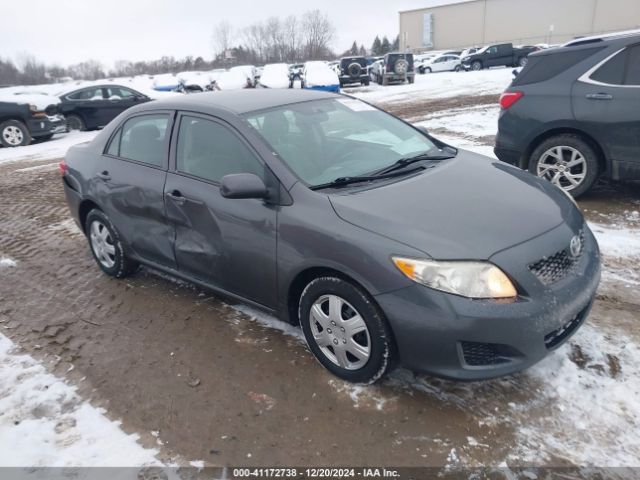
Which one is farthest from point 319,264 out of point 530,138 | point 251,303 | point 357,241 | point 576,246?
point 530,138

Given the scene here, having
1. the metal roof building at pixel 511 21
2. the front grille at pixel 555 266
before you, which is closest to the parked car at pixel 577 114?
the front grille at pixel 555 266

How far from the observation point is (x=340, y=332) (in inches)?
113

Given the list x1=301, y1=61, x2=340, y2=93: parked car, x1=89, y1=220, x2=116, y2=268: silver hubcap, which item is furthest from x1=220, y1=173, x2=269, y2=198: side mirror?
x1=301, y1=61, x2=340, y2=93: parked car

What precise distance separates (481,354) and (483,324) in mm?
193

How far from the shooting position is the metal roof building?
6412cm

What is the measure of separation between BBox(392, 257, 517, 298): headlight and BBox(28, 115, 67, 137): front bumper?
14134 mm

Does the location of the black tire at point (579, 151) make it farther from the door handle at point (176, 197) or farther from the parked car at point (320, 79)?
the parked car at point (320, 79)

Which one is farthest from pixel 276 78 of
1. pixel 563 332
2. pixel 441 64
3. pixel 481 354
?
pixel 481 354

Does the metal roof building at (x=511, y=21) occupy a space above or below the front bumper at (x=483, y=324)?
above

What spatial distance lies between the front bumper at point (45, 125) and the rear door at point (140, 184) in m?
11.0

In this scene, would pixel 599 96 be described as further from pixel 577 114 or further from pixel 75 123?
pixel 75 123

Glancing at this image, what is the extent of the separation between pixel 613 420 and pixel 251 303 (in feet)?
7.17

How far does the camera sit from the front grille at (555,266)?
2.58 m

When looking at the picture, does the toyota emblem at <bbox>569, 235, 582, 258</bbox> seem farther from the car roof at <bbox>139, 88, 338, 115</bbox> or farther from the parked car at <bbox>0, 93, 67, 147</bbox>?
the parked car at <bbox>0, 93, 67, 147</bbox>
